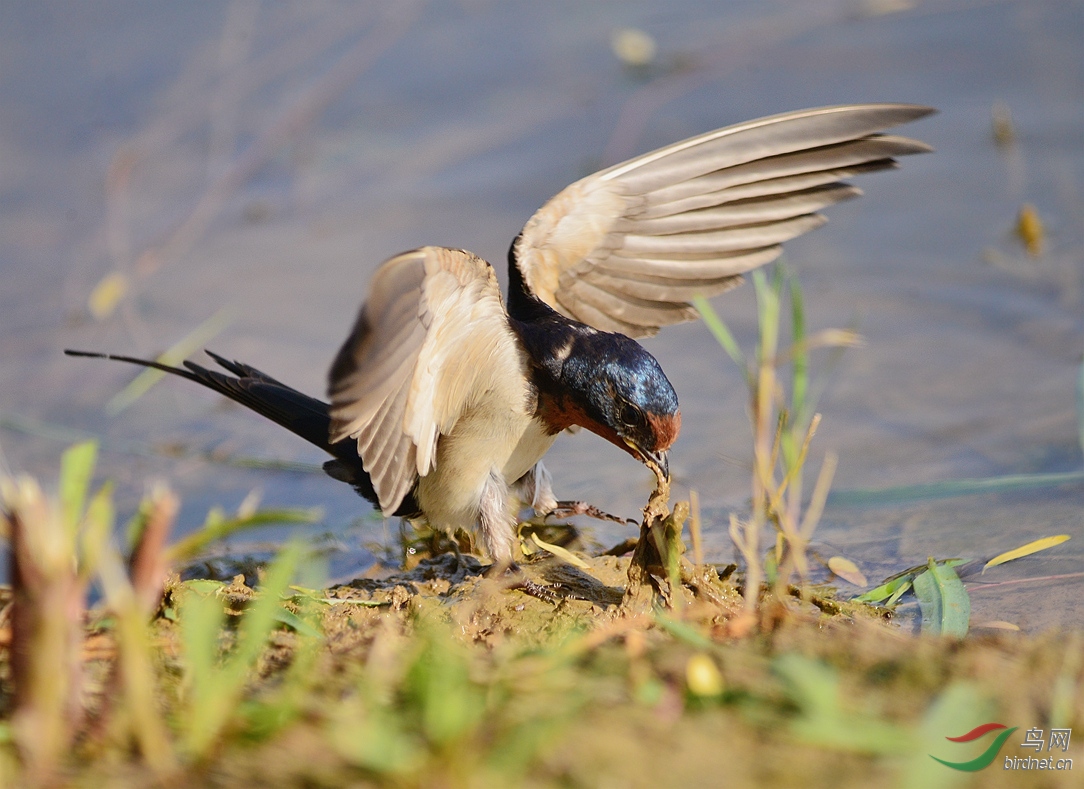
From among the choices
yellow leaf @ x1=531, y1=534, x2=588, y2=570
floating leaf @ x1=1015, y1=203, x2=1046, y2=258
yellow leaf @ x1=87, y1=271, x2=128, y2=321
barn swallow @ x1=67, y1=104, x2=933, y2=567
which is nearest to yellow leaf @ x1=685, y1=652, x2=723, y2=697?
barn swallow @ x1=67, y1=104, x2=933, y2=567

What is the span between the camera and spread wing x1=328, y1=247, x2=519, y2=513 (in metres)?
2.56

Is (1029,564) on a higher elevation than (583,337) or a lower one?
lower

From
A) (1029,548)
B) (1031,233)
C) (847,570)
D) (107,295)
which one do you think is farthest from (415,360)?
(1031,233)

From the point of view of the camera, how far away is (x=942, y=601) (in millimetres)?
2930

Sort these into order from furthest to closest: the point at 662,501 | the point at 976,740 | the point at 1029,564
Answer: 1. the point at 1029,564
2. the point at 662,501
3. the point at 976,740

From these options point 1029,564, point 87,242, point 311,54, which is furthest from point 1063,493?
point 311,54

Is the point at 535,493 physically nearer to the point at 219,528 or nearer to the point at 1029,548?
the point at 1029,548

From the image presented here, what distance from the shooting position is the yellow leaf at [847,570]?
10.8 feet

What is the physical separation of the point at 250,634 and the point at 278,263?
4.60 meters

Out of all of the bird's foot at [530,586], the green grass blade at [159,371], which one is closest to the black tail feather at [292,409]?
the bird's foot at [530,586]

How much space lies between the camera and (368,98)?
293 inches

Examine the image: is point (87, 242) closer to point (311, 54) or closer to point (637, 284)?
point (311, 54)

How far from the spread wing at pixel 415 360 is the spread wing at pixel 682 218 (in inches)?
21.2

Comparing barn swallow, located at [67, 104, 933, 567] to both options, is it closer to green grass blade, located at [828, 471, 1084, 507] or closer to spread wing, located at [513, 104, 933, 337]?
spread wing, located at [513, 104, 933, 337]
